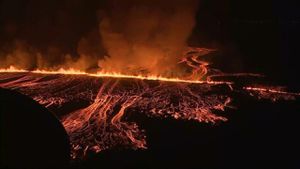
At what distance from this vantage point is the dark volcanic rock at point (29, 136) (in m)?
5.45

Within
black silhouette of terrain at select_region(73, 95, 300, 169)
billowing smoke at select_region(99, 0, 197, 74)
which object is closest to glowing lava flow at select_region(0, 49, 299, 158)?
black silhouette of terrain at select_region(73, 95, 300, 169)

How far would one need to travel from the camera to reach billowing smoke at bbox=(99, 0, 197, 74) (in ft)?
52.6

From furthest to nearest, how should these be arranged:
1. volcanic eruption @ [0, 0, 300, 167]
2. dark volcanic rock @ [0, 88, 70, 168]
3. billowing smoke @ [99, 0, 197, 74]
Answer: billowing smoke @ [99, 0, 197, 74]
volcanic eruption @ [0, 0, 300, 167]
dark volcanic rock @ [0, 88, 70, 168]

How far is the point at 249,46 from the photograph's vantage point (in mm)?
20812

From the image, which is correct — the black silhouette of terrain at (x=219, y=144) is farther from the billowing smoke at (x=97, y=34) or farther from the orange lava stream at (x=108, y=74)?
the billowing smoke at (x=97, y=34)

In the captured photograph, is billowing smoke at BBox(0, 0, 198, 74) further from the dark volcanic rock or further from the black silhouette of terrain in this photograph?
the dark volcanic rock

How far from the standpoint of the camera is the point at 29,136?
18.5 feet

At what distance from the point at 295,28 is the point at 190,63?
1126cm

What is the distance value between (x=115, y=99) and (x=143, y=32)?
19.3ft

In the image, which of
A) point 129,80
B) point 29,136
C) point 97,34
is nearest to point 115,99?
point 129,80

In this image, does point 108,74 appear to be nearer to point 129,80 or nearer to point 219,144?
point 129,80

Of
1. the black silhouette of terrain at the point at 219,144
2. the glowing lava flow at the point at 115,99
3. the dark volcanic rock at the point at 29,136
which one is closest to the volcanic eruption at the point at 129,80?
the glowing lava flow at the point at 115,99

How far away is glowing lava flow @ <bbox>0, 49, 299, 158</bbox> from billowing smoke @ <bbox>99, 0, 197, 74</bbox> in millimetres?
918

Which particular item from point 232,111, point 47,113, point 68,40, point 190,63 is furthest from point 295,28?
point 47,113
